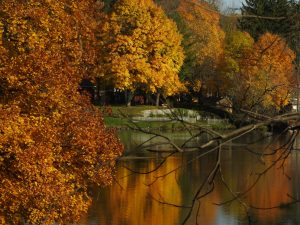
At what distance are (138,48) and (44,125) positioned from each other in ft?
139

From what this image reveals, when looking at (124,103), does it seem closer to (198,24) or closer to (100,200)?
(198,24)

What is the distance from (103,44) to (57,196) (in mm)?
42214

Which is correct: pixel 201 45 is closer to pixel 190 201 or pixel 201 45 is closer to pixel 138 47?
pixel 138 47

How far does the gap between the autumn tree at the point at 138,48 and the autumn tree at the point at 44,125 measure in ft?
116

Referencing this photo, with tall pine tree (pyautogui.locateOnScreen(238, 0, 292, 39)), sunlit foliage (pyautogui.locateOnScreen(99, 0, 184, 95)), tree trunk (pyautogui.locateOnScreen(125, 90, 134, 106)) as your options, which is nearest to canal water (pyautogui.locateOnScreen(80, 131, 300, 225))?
tall pine tree (pyautogui.locateOnScreen(238, 0, 292, 39))

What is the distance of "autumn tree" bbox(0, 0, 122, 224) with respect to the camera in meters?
15.2

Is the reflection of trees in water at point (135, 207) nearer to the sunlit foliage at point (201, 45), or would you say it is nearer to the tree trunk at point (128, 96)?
the tree trunk at point (128, 96)

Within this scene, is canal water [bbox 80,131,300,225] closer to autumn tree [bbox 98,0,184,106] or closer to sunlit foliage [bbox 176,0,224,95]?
autumn tree [bbox 98,0,184,106]

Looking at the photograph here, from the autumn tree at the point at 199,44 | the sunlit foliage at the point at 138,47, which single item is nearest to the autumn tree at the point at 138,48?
the sunlit foliage at the point at 138,47

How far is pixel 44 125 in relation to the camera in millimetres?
16406

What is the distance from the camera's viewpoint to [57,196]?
50.9 feet

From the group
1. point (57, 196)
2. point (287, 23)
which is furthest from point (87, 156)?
point (287, 23)

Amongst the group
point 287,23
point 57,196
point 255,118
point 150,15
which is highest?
point 150,15

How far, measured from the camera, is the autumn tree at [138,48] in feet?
186
